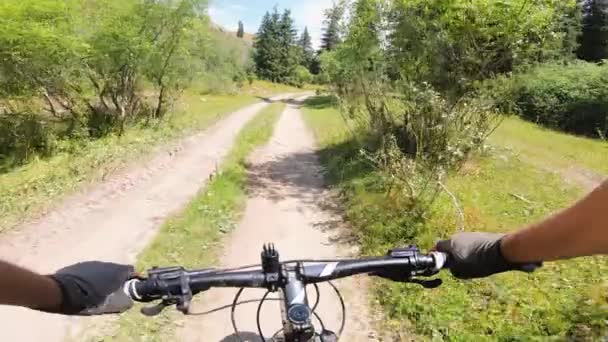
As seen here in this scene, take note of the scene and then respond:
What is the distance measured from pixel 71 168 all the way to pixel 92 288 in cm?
1035

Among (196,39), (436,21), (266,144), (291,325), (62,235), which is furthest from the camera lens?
(196,39)

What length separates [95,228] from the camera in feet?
24.9

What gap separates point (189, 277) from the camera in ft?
5.38

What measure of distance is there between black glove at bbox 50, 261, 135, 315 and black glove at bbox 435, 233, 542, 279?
3.98 ft

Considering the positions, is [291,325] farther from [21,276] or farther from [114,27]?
[114,27]

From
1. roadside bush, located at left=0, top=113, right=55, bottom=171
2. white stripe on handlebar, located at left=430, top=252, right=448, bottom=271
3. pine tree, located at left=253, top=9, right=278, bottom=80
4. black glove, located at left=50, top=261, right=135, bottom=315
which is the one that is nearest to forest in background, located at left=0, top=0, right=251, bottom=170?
roadside bush, located at left=0, top=113, right=55, bottom=171

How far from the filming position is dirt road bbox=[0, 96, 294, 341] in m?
4.78

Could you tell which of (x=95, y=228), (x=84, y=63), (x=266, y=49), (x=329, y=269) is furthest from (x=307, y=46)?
(x=329, y=269)

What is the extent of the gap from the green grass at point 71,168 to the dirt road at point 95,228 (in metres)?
0.36

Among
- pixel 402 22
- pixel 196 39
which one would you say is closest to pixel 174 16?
pixel 196 39

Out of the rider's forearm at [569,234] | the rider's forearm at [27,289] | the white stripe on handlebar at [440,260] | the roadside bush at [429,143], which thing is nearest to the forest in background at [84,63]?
the roadside bush at [429,143]

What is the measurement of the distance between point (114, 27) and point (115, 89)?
3.86 meters

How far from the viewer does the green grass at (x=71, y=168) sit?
26.7 feet

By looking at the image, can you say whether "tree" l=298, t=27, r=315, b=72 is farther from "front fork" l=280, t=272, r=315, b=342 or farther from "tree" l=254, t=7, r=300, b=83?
"front fork" l=280, t=272, r=315, b=342
